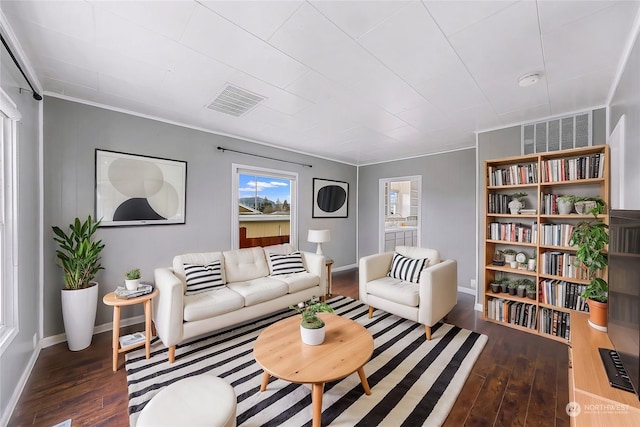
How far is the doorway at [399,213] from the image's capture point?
5129 millimetres

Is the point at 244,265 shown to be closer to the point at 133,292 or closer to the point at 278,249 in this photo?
the point at 278,249

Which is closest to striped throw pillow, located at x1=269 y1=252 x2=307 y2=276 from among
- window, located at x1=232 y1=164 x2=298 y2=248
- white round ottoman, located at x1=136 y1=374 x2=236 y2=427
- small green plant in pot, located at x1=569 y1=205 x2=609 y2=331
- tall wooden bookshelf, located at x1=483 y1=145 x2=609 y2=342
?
window, located at x1=232 y1=164 x2=298 y2=248

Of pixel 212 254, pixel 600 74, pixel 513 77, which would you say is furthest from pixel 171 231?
pixel 600 74

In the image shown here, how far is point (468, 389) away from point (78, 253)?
138 inches

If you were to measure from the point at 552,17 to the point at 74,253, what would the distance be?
158 inches

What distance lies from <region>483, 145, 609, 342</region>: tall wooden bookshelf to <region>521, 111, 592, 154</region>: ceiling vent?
0.14 meters

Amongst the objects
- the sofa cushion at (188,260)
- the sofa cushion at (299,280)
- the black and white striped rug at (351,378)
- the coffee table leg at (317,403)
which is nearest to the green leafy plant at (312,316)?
the coffee table leg at (317,403)

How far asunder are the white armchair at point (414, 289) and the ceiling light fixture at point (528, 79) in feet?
6.02

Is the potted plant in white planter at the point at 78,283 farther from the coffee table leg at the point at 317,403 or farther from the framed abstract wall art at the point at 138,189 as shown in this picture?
the coffee table leg at the point at 317,403

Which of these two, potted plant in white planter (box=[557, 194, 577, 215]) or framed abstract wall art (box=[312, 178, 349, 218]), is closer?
potted plant in white planter (box=[557, 194, 577, 215])

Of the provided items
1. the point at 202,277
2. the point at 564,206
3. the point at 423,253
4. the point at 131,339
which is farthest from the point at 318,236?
the point at 564,206

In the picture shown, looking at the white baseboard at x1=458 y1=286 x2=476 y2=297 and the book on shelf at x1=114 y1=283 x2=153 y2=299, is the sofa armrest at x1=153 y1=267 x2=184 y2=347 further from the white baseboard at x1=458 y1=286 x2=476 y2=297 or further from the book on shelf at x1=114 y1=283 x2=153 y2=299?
the white baseboard at x1=458 y1=286 x2=476 y2=297

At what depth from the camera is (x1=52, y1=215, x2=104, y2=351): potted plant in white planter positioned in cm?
234

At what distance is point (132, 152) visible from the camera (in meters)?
2.92
